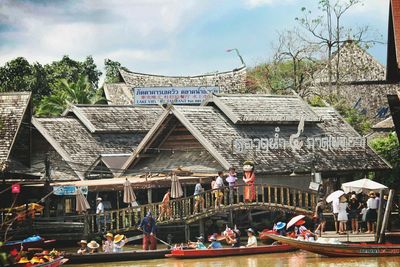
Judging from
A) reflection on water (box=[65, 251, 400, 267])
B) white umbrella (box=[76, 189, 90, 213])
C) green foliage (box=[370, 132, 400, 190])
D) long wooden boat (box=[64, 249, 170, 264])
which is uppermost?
green foliage (box=[370, 132, 400, 190])

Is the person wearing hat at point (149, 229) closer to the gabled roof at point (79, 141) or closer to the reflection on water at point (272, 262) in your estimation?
the reflection on water at point (272, 262)

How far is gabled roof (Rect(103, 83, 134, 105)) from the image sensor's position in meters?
57.9

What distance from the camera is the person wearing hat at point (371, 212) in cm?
2980

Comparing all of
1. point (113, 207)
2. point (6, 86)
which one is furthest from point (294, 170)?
point (6, 86)

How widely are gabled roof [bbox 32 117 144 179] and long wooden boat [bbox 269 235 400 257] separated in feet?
48.4

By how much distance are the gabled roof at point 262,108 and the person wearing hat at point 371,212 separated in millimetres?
7811

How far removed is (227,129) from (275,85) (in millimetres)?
18882

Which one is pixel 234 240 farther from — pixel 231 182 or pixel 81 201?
pixel 81 201

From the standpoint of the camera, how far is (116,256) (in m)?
27.6

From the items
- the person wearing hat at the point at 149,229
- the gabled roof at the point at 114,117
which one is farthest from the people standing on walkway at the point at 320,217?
the gabled roof at the point at 114,117

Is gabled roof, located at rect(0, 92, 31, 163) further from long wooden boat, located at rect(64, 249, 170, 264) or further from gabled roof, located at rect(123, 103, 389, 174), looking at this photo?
long wooden boat, located at rect(64, 249, 170, 264)

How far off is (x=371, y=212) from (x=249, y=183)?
410cm

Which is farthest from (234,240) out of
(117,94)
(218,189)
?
(117,94)

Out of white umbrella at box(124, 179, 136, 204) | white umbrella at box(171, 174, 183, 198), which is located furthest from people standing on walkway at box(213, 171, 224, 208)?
white umbrella at box(124, 179, 136, 204)
